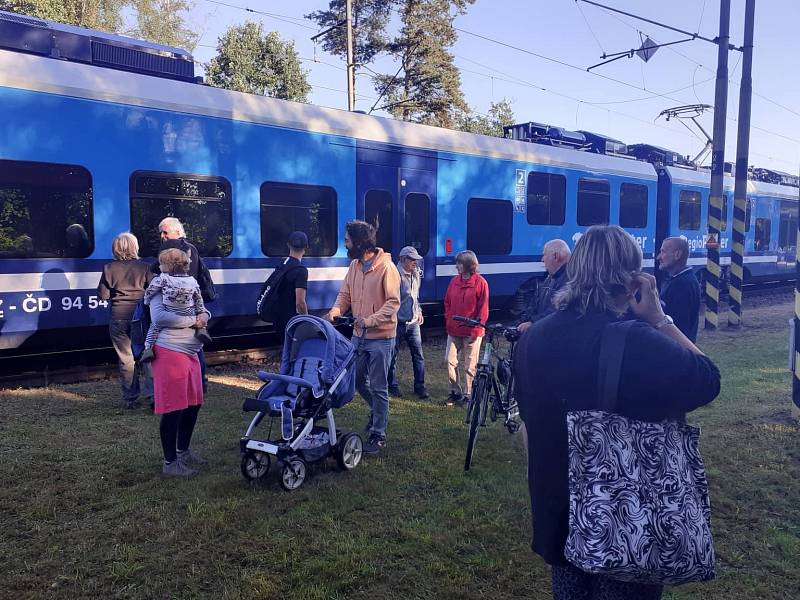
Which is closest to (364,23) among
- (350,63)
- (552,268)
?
(350,63)

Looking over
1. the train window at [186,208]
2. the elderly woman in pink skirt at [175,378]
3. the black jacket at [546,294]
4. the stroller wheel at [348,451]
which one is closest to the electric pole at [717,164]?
the black jacket at [546,294]

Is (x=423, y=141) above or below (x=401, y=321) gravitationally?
above

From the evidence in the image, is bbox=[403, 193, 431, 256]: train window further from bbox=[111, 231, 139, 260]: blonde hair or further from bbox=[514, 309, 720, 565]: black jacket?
bbox=[514, 309, 720, 565]: black jacket

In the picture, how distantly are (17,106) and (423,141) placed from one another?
577cm

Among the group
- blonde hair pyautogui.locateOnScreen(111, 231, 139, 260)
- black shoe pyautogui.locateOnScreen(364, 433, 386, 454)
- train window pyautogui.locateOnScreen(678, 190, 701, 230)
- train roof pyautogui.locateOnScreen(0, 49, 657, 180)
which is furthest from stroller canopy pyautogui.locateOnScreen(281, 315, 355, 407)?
train window pyautogui.locateOnScreen(678, 190, 701, 230)

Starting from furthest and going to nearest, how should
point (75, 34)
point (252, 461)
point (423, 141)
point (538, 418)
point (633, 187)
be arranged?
point (633, 187)
point (423, 141)
point (75, 34)
point (252, 461)
point (538, 418)

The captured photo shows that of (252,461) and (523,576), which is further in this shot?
(252,461)

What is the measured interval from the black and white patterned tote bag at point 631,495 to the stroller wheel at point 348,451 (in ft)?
9.91

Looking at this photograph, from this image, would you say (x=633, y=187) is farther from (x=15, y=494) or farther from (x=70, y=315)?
(x=15, y=494)

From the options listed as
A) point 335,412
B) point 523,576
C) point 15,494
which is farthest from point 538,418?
point 335,412

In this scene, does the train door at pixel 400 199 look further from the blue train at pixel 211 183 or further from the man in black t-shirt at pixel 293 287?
the man in black t-shirt at pixel 293 287

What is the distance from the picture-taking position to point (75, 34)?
7.64 m

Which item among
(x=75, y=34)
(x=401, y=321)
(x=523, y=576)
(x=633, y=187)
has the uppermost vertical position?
(x=75, y=34)

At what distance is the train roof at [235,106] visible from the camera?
6988mm
